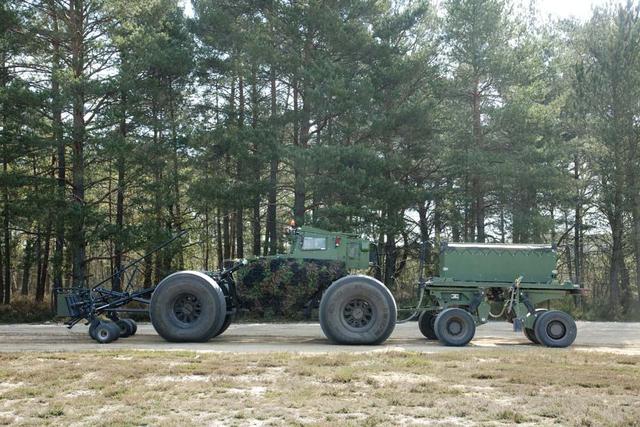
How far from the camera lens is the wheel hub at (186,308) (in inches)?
559

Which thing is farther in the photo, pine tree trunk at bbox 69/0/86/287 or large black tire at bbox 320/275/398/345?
pine tree trunk at bbox 69/0/86/287

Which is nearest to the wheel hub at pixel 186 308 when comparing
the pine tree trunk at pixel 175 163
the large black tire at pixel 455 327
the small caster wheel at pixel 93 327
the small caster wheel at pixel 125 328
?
the small caster wheel at pixel 93 327

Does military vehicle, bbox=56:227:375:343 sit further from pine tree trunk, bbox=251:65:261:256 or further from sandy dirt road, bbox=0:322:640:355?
pine tree trunk, bbox=251:65:261:256

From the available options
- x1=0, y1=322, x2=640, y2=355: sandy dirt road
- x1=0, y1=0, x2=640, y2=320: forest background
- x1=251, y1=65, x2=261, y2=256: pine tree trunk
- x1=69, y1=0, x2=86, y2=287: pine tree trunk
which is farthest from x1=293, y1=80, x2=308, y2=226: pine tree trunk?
x1=0, y1=322, x2=640, y2=355: sandy dirt road

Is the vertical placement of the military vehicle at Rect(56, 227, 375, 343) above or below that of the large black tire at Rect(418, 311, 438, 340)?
above

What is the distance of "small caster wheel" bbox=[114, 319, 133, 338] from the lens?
15.3 metres

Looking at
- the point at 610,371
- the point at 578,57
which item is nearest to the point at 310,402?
the point at 610,371

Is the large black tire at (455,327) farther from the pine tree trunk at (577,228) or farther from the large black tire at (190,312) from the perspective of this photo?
the pine tree trunk at (577,228)

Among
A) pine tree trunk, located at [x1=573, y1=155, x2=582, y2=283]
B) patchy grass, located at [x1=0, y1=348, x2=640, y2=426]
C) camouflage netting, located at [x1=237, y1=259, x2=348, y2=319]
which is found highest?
pine tree trunk, located at [x1=573, y1=155, x2=582, y2=283]

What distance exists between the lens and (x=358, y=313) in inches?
545

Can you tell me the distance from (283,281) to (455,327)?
352 centimetres

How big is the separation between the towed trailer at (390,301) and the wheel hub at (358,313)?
0.02 meters

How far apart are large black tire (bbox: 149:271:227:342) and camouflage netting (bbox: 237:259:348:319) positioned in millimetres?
753

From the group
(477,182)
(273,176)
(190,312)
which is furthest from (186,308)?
(477,182)
